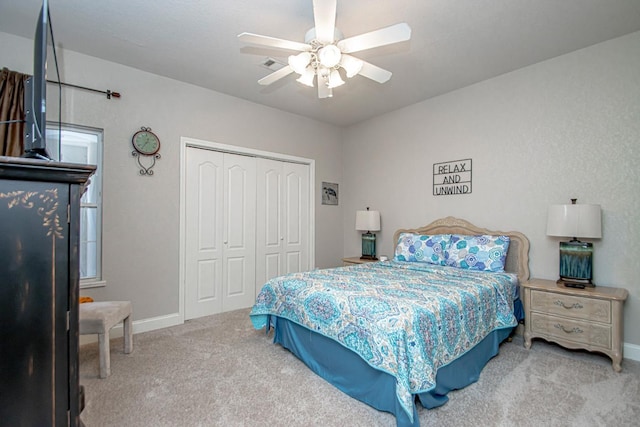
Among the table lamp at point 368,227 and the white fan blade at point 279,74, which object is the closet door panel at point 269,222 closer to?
the table lamp at point 368,227

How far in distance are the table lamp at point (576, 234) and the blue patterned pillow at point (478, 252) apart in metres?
0.47

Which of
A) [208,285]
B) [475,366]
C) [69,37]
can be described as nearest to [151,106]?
[69,37]

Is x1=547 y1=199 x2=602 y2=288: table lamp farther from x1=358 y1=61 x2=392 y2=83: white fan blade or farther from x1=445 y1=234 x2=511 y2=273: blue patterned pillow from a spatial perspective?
x1=358 y1=61 x2=392 y2=83: white fan blade

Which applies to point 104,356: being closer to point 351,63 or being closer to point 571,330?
point 351,63

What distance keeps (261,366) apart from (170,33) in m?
2.93

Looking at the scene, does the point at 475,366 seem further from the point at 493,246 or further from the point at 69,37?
the point at 69,37

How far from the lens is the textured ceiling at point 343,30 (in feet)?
7.49

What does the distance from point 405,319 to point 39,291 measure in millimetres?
1657

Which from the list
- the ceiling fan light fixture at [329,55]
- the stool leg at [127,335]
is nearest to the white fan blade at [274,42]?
the ceiling fan light fixture at [329,55]

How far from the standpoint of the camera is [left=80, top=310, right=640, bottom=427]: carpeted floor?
1.82 meters

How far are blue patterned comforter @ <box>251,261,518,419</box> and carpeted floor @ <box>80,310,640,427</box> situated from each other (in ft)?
1.04

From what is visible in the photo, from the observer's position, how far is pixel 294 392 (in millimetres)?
2105

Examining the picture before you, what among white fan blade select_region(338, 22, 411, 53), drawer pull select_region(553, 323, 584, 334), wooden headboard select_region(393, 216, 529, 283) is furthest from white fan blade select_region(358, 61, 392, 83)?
drawer pull select_region(553, 323, 584, 334)

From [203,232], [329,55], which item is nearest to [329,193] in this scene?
[203,232]
